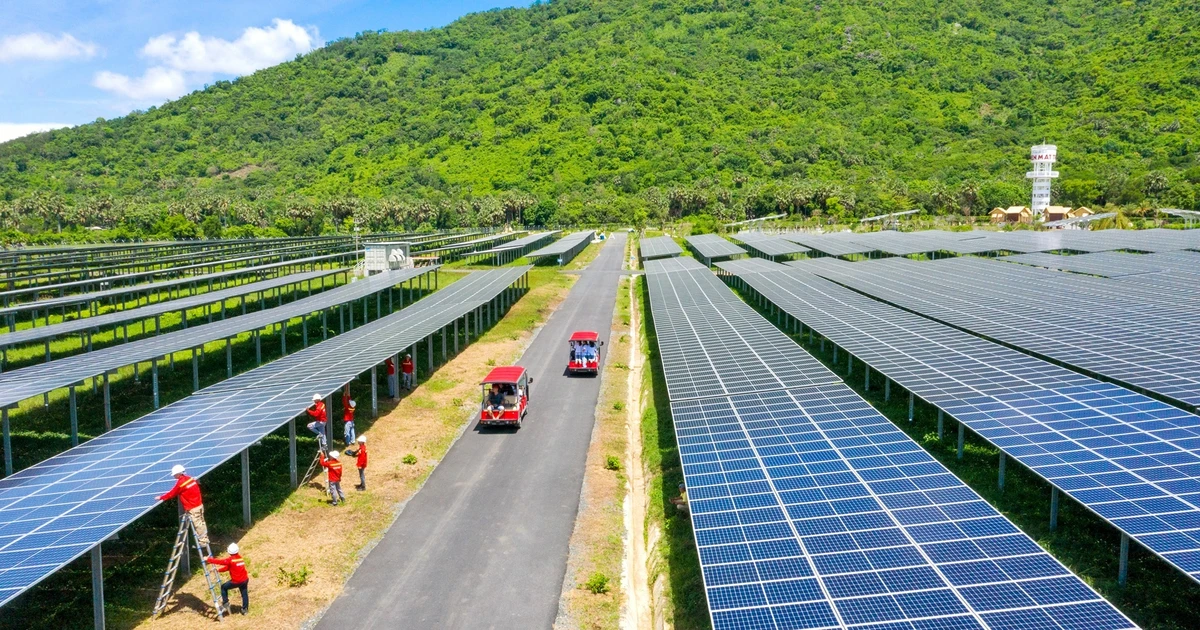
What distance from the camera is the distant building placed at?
14112 centimetres

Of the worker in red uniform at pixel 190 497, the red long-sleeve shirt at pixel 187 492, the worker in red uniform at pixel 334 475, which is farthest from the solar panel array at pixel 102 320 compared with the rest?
the red long-sleeve shirt at pixel 187 492

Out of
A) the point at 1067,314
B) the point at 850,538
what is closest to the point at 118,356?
the point at 850,538

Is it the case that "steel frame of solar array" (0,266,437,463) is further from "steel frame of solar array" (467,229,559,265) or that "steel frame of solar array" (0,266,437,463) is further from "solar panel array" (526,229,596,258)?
"steel frame of solar array" (467,229,559,265)

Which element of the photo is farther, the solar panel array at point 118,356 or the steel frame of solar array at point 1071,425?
the solar panel array at point 118,356

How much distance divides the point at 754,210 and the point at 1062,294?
118 m

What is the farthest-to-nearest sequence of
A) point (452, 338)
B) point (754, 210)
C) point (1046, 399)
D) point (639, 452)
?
point (754, 210)
point (452, 338)
point (639, 452)
point (1046, 399)

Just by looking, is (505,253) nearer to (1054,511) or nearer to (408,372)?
(408,372)

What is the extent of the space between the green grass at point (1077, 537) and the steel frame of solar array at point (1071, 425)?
531 millimetres

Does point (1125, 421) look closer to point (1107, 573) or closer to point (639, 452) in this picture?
point (1107, 573)

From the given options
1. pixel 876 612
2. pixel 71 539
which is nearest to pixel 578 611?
pixel 876 612

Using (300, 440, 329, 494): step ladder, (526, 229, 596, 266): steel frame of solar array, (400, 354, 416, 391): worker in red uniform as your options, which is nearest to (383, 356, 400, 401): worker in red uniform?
(400, 354, 416, 391): worker in red uniform

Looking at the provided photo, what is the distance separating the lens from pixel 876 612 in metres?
11.7

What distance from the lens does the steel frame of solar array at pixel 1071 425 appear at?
14.5 m

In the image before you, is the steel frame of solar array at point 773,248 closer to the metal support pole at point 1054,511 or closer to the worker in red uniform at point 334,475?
the metal support pole at point 1054,511
